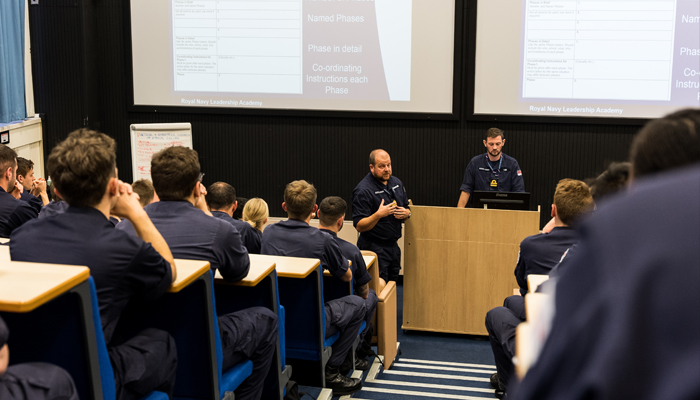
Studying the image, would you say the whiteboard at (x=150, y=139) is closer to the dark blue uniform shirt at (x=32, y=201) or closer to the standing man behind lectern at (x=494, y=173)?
the dark blue uniform shirt at (x=32, y=201)

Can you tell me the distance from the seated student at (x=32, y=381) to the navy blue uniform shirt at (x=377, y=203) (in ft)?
11.8

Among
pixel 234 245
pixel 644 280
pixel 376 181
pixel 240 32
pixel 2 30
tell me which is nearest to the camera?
pixel 644 280

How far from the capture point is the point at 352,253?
3.40 m

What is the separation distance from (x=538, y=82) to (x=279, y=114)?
7.81 ft

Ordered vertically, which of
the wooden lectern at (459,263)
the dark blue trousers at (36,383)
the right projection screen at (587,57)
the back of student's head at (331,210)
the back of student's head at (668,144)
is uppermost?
the right projection screen at (587,57)

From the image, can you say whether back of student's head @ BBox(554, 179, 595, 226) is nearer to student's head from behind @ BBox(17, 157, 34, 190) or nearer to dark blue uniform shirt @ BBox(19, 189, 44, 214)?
dark blue uniform shirt @ BBox(19, 189, 44, 214)

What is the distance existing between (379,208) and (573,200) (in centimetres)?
210

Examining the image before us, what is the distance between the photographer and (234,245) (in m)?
2.17

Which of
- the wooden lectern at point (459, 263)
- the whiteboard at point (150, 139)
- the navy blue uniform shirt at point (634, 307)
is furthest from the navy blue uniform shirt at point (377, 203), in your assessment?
the navy blue uniform shirt at point (634, 307)

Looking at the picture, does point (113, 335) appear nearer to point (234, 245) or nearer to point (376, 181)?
point (234, 245)

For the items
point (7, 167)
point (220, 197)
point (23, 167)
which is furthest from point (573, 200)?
point (23, 167)

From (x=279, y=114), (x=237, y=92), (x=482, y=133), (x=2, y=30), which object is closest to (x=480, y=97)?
(x=482, y=133)

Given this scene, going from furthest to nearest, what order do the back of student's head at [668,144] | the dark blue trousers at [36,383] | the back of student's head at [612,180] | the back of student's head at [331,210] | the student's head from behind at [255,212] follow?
1. the student's head from behind at [255,212]
2. the back of student's head at [331,210]
3. the dark blue trousers at [36,383]
4. the back of student's head at [612,180]
5. the back of student's head at [668,144]

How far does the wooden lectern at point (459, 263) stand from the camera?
14.2ft
